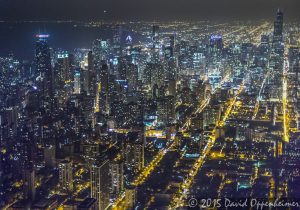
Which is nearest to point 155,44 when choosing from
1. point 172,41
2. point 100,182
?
point 172,41

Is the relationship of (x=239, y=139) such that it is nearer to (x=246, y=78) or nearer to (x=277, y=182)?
(x=277, y=182)

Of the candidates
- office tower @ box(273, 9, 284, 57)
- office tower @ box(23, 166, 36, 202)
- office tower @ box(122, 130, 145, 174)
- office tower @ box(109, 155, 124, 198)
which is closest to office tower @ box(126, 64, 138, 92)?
office tower @ box(273, 9, 284, 57)

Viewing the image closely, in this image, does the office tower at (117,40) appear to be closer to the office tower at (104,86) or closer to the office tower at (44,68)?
the office tower at (104,86)

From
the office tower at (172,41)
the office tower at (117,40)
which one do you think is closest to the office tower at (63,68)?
the office tower at (117,40)

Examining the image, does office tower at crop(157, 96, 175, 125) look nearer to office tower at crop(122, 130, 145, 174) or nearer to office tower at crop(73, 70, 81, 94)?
office tower at crop(122, 130, 145, 174)

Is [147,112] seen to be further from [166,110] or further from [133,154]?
[133,154]
